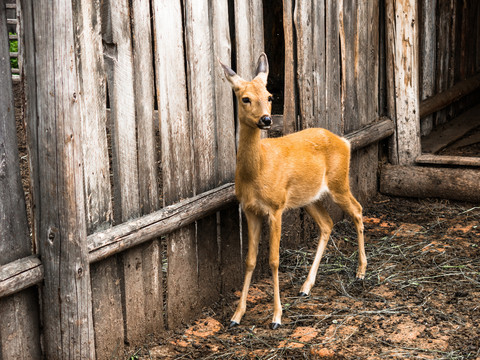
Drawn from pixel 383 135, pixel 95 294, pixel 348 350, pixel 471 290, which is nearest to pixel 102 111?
pixel 95 294

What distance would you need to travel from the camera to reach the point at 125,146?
12.9 ft

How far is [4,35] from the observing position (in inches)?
124

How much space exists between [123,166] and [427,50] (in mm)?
5925

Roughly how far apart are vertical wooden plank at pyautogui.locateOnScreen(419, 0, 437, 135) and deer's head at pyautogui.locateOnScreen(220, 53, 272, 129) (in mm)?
4974

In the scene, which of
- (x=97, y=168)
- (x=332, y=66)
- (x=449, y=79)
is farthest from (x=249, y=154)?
(x=449, y=79)

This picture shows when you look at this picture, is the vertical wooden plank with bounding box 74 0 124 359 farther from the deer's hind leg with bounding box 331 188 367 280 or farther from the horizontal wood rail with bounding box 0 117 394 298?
the deer's hind leg with bounding box 331 188 367 280

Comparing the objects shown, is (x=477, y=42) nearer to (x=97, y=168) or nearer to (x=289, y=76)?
(x=289, y=76)

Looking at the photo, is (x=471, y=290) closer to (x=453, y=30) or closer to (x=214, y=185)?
(x=214, y=185)

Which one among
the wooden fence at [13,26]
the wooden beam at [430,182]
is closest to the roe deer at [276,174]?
the wooden beam at [430,182]

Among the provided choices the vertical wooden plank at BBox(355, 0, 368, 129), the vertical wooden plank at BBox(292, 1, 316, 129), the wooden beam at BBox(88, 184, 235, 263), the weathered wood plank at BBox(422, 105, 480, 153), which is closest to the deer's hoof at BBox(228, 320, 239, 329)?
the wooden beam at BBox(88, 184, 235, 263)

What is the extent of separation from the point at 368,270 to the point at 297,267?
598mm

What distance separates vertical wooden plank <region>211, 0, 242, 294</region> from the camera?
15.2ft

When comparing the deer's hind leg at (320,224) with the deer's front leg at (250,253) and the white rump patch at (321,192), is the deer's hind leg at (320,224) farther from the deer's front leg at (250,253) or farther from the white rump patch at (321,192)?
the deer's front leg at (250,253)

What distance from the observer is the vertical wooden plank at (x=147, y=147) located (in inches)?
156
